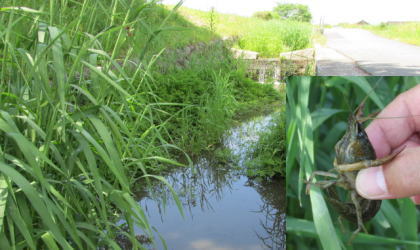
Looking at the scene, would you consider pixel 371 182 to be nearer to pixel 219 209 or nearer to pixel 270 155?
pixel 219 209

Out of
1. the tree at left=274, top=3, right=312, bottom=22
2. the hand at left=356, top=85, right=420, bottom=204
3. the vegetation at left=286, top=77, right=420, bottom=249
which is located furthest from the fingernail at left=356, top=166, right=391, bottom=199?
the tree at left=274, top=3, right=312, bottom=22

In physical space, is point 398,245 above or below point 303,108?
below

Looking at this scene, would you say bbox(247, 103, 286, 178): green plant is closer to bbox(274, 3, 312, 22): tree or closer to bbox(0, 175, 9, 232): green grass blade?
bbox(0, 175, 9, 232): green grass blade

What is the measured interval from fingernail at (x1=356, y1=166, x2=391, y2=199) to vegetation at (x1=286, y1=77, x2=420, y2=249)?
101mm

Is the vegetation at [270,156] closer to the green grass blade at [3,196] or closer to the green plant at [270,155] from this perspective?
the green plant at [270,155]

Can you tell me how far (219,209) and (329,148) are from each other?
147 cm

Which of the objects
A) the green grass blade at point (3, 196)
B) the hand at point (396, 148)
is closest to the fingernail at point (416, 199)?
the hand at point (396, 148)

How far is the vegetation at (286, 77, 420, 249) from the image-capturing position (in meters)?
1.15

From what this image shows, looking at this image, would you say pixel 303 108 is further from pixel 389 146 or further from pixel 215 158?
pixel 215 158

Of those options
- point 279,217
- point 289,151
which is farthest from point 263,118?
point 289,151

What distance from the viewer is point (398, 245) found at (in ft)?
3.89

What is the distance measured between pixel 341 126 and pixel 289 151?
17cm

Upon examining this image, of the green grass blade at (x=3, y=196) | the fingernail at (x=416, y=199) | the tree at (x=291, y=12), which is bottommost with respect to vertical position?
the fingernail at (x=416, y=199)

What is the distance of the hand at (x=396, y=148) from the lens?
1043mm
